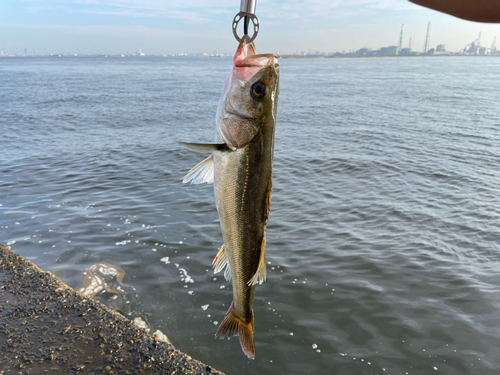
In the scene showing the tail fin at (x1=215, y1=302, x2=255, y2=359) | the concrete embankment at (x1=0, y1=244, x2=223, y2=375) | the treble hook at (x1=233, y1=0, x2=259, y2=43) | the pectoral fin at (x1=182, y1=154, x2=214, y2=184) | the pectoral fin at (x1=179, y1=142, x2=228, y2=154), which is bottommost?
the concrete embankment at (x1=0, y1=244, x2=223, y2=375)

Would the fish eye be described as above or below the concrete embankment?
above

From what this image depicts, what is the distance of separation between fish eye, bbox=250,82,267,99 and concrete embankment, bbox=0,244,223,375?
9.33 ft

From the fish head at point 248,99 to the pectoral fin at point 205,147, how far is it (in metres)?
0.05

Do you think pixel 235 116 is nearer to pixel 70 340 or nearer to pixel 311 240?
pixel 70 340

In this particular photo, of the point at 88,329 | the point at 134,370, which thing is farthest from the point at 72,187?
the point at 134,370

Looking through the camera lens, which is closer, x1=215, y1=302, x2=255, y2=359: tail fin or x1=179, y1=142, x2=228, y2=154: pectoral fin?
x1=179, y1=142, x2=228, y2=154: pectoral fin

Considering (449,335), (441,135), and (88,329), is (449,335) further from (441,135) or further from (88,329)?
(441,135)

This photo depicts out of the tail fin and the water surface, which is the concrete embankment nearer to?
the tail fin

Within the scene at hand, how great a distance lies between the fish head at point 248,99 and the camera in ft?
7.48

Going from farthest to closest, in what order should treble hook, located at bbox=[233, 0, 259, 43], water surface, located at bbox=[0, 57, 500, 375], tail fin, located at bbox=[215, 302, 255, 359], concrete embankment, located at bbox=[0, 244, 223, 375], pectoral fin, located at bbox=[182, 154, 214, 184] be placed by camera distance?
water surface, located at bbox=[0, 57, 500, 375], concrete embankment, located at bbox=[0, 244, 223, 375], tail fin, located at bbox=[215, 302, 255, 359], pectoral fin, located at bbox=[182, 154, 214, 184], treble hook, located at bbox=[233, 0, 259, 43]

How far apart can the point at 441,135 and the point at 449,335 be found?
15910 millimetres

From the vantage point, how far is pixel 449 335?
566 cm

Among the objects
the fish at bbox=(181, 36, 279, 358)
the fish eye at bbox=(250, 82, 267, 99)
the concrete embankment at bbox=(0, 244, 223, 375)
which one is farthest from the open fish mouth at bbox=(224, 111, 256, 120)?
the concrete embankment at bbox=(0, 244, 223, 375)

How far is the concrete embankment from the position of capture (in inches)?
137
